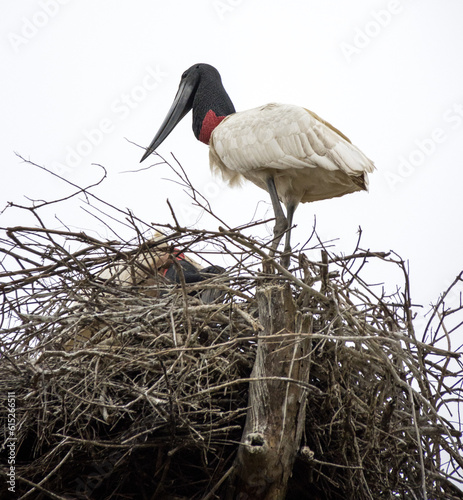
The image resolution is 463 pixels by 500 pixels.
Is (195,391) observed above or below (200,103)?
below

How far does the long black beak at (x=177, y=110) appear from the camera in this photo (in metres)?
6.09

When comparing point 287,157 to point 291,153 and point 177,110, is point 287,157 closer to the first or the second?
point 291,153

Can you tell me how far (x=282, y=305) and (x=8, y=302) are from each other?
1227 millimetres

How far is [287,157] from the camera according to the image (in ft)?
15.2

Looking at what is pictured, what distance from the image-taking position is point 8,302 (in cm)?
324

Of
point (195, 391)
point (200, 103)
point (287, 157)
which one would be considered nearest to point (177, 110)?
point (200, 103)

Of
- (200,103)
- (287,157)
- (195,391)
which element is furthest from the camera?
(200,103)

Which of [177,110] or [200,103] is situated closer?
[200,103]

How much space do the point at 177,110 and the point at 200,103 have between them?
0.30m

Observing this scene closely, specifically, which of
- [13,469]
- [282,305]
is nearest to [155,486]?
[13,469]

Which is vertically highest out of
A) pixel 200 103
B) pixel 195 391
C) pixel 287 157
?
pixel 200 103

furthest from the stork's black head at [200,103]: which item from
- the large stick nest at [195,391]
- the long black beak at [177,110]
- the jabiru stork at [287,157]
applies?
the large stick nest at [195,391]

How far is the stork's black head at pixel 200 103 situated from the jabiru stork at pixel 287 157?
1.80 ft

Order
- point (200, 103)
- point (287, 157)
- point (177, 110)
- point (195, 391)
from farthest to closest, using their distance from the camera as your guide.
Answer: point (177, 110) < point (200, 103) < point (287, 157) < point (195, 391)
